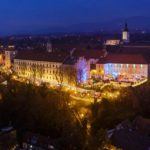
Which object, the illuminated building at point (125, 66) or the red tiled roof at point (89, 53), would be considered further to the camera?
the red tiled roof at point (89, 53)

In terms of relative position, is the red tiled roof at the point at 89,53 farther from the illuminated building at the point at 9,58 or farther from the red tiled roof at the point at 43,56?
the illuminated building at the point at 9,58

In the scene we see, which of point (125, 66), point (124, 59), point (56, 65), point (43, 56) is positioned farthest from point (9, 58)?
point (125, 66)

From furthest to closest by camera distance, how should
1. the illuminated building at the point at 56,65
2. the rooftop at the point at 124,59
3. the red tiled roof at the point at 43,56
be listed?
the red tiled roof at the point at 43,56 < the rooftop at the point at 124,59 < the illuminated building at the point at 56,65

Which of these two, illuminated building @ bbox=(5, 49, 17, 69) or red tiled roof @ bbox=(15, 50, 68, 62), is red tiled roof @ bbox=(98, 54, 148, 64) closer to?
red tiled roof @ bbox=(15, 50, 68, 62)

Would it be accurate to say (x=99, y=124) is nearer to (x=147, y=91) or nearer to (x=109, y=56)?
(x=147, y=91)

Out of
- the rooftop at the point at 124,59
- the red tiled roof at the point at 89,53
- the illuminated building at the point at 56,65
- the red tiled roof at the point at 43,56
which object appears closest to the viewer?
the illuminated building at the point at 56,65

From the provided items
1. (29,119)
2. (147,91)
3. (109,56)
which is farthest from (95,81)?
(29,119)

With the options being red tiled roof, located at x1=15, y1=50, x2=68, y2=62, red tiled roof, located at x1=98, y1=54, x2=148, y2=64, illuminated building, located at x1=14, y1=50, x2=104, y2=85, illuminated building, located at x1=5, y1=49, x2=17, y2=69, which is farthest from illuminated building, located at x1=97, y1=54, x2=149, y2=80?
illuminated building, located at x1=5, y1=49, x2=17, y2=69

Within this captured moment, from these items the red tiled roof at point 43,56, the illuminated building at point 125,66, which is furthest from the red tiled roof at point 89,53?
the red tiled roof at point 43,56
